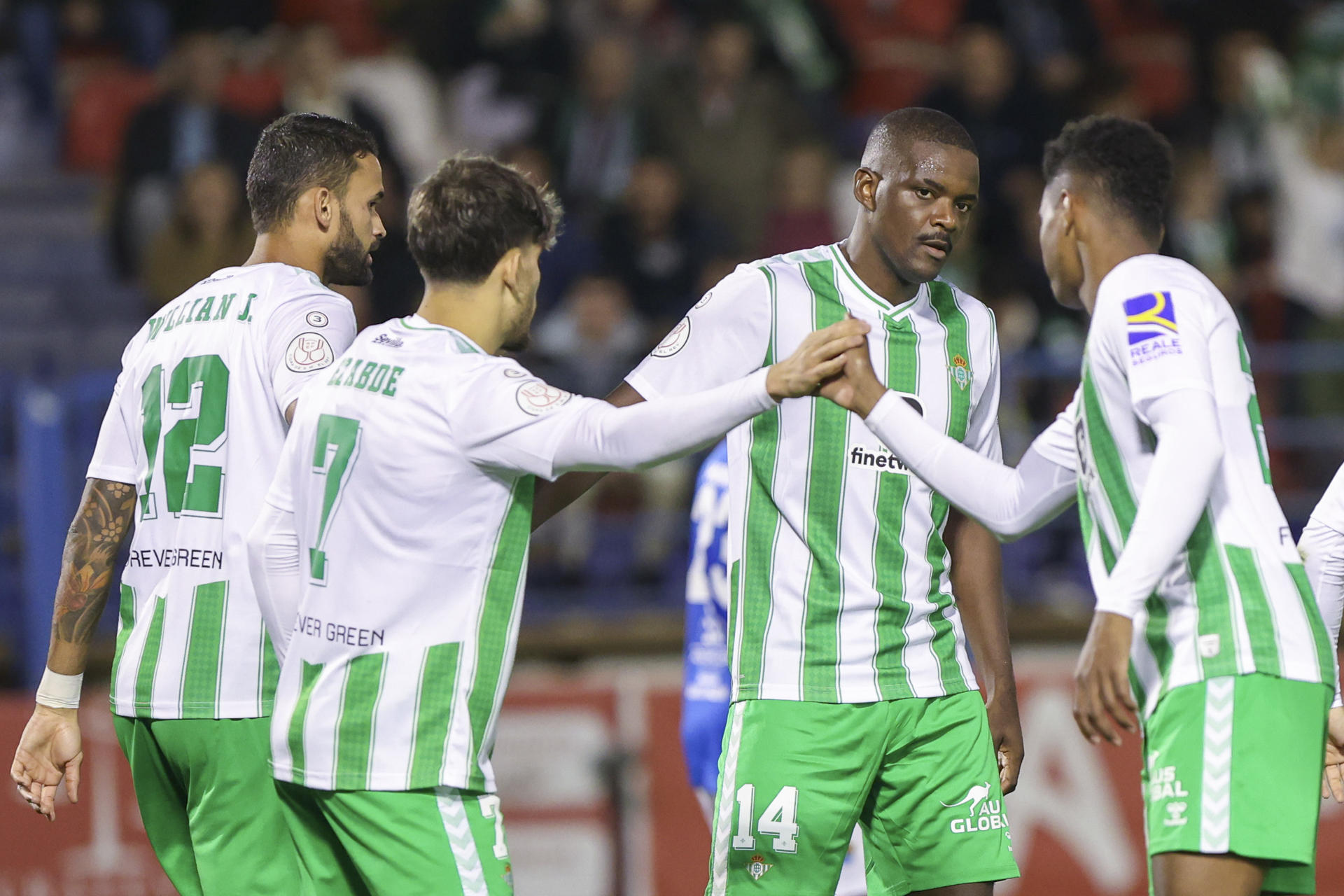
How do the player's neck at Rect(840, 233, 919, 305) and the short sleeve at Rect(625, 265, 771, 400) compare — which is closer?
the short sleeve at Rect(625, 265, 771, 400)

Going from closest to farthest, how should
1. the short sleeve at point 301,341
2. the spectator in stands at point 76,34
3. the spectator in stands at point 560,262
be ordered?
the short sleeve at point 301,341
the spectator in stands at point 560,262
the spectator in stands at point 76,34

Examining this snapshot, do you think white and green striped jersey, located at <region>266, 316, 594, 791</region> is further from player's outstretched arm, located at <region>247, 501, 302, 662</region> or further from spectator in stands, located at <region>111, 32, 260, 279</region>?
spectator in stands, located at <region>111, 32, 260, 279</region>

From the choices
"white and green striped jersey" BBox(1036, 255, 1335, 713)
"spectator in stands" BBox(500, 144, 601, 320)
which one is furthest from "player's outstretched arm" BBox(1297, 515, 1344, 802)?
"spectator in stands" BBox(500, 144, 601, 320)

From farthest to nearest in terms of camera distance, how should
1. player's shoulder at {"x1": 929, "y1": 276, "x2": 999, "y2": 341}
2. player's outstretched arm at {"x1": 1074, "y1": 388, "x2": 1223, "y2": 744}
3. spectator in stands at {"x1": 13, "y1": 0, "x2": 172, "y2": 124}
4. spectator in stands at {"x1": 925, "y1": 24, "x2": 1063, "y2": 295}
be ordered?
1. spectator in stands at {"x1": 13, "y1": 0, "x2": 172, "y2": 124}
2. spectator in stands at {"x1": 925, "y1": 24, "x2": 1063, "y2": 295}
3. player's shoulder at {"x1": 929, "y1": 276, "x2": 999, "y2": 341}
4. player's outstretched arm at {"x1": 1074, "y1": 388, "x2": 1223, "y2": 744}

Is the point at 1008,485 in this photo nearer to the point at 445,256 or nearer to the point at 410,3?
the point at 445,256

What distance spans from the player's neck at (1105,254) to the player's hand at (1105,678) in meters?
Result: 0.77

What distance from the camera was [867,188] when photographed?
14.7 ft

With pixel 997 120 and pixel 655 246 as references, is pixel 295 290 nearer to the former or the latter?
pixel 655 246

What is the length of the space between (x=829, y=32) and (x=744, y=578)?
319 inches

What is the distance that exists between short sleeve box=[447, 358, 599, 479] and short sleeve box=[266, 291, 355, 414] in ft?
2.38

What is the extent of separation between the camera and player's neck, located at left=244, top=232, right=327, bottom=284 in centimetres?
422

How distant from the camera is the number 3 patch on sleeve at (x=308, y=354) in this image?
155 inches

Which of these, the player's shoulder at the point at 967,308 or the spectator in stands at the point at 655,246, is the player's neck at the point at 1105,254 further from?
the spectator in stands at the point at 655,246

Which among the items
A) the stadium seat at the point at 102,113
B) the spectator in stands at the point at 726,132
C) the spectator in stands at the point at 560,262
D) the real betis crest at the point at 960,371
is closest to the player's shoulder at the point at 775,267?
the real betis crest at the point at 960,371
